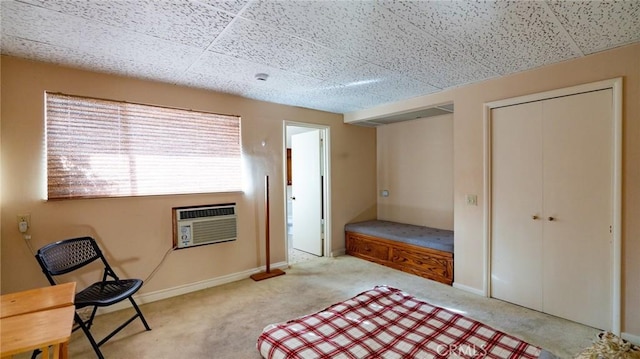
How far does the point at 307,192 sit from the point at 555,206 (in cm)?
324

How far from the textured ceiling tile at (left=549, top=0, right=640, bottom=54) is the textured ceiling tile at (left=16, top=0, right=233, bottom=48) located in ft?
6.70

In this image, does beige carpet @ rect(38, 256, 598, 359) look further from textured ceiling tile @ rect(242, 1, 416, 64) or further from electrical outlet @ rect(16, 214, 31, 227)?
textured ceiling tile @ rect(242, 1, 416, 64)

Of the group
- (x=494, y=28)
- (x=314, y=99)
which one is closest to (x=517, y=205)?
(x=494, y=28)

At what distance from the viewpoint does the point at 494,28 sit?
1.91 m

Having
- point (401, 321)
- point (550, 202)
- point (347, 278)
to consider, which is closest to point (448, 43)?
point (550, 202)

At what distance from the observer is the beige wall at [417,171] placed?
4.07 metres

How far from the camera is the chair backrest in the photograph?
6.98 ft

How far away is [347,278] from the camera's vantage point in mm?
3547

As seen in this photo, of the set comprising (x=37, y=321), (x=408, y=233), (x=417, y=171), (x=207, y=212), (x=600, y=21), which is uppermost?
(x=600, y=21)

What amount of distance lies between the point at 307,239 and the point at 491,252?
2749 mm

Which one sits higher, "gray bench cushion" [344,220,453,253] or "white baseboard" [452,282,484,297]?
"gray bench cushion" [344,220,453,253]

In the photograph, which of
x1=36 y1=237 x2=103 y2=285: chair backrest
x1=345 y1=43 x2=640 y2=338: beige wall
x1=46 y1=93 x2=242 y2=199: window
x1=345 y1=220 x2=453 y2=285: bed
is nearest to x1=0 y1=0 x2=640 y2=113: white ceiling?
x1=345 y1=43 x2=640 y2=338: beige wall

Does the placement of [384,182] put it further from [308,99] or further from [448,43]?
[448,43]

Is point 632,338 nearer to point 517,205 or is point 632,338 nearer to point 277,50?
point 517,205
